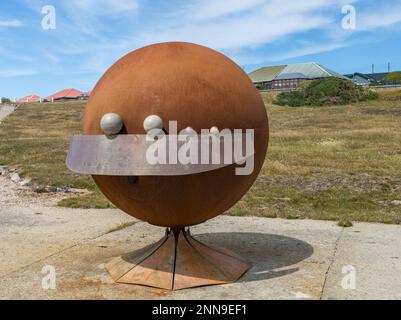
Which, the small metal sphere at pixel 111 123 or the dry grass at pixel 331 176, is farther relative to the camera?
the dry grass at pixel 331 176

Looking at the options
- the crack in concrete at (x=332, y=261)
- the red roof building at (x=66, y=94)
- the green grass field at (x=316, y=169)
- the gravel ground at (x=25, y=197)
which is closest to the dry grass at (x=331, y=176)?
the green grass field at (x=316, y=169)

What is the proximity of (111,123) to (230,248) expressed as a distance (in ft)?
9.84

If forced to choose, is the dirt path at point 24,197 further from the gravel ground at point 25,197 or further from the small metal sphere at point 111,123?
the small metal sphere at point 111,123

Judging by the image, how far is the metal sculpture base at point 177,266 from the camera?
5.53 metres

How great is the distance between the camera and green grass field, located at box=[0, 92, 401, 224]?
32.8 ft

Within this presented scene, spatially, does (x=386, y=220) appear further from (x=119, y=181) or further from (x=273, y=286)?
(x=119, y=181)

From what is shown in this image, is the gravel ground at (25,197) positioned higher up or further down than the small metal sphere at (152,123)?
further down

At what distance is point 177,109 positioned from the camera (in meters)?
4.98

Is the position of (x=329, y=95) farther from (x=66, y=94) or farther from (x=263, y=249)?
(x=66, y=94)

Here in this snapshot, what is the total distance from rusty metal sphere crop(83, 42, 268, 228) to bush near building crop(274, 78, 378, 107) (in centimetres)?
3923

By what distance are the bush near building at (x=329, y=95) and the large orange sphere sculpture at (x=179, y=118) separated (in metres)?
39.2

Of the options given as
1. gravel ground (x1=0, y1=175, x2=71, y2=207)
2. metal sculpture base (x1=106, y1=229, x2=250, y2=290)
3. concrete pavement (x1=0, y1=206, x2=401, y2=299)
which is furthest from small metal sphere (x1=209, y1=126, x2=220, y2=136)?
gravel ground (x1=0, y1=175, x2=71, y2=207)

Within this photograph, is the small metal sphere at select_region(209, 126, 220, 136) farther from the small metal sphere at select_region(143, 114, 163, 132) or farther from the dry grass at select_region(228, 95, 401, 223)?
the dry grass at select_region(228, 95, 401, 223)
